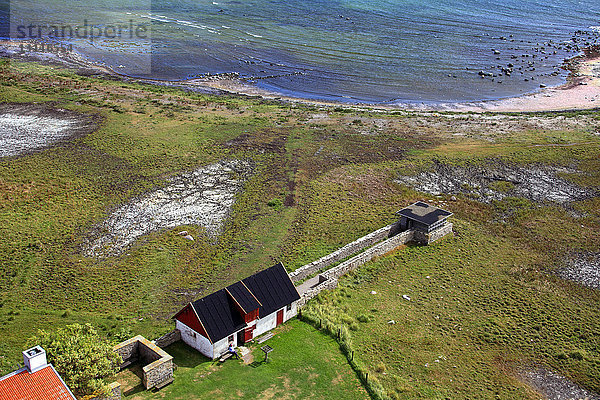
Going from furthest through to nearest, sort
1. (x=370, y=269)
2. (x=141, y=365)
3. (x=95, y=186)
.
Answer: (x=95, y=186) < (x=370, y=269) < (x=141, y=365)

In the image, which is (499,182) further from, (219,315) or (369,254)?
(219,315)

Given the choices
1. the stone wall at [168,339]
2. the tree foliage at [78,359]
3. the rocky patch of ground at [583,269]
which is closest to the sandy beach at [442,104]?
the rocky patch of ground at [583,269]

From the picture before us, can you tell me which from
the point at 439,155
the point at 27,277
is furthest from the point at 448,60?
the point at 27,277

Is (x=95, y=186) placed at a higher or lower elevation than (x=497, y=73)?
lower

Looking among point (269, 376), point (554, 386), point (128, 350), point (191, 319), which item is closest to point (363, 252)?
point (269, 376)

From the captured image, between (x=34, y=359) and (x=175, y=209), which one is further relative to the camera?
(x=175, y=209)

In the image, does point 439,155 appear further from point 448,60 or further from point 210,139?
point 448,60

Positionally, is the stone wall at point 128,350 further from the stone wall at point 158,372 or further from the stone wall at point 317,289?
the stone wall at point 317,289
